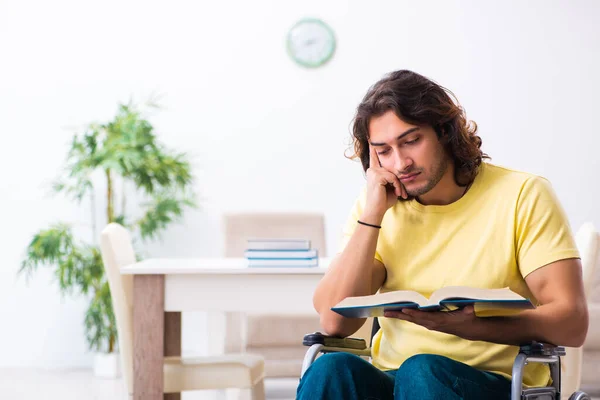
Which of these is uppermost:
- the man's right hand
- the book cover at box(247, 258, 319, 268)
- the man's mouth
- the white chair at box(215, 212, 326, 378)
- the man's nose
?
the man's nose

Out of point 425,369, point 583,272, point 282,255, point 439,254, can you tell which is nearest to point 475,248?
point 439,254

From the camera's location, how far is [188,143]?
4613 millimetres

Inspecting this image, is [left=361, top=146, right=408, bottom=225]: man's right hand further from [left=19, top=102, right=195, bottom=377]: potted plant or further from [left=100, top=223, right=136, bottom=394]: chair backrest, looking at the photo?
[left=19, top=102, right=195, bottom=377]: potted plant

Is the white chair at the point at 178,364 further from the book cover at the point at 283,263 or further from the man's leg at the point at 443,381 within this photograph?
the man's leg at the point at 443,381

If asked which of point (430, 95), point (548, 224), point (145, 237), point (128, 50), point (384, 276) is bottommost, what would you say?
point (145, 237)

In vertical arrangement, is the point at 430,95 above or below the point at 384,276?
above

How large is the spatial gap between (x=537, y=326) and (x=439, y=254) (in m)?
0.26

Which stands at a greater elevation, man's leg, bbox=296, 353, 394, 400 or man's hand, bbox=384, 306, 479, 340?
man's hand, bbox=384, 306, 479, 340

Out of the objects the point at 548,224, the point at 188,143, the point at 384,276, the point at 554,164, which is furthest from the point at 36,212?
the point at 548,224

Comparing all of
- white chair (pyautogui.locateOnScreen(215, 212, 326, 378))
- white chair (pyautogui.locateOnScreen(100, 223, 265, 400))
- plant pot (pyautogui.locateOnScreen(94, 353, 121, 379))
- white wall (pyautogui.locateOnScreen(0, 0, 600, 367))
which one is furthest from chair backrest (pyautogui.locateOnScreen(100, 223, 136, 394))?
white wall (pyautogui.locateOnScreen(0, 0, 600, 367))

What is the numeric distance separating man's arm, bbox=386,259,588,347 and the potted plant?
2.81 meters

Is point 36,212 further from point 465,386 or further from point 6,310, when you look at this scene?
point 465,386

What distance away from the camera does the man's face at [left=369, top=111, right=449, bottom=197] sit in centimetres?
163

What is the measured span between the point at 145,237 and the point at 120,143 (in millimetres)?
667
